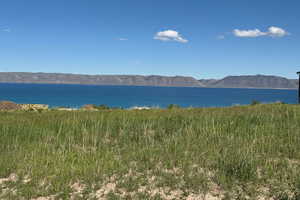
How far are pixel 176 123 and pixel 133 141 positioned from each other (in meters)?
3.50

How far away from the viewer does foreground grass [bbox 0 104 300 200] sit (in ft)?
22.2

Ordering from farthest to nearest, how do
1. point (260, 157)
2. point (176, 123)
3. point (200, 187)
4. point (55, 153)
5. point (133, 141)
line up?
point (176, 123) < point (133, 141) < point (55, 153) < point (260, 157) < point (200, 187)

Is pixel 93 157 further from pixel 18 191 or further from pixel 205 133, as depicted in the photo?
pixel 205 133

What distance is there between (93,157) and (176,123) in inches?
238

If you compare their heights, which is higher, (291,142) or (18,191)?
(291,142)

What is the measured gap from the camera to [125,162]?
334 inches

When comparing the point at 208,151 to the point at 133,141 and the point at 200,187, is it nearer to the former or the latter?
the point at 200,187

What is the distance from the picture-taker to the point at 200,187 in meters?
6.88

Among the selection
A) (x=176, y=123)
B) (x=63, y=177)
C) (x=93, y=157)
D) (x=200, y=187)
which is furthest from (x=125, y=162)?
(x=176, y=123)

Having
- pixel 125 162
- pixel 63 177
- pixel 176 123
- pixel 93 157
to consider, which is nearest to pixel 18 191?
pixel 63 177

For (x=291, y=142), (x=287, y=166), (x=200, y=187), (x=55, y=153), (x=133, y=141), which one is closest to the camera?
(x=200, y=187)

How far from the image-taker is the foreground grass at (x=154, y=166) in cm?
678

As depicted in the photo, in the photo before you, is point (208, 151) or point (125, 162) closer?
point (125, 162)

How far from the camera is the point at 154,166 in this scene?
8.18m
